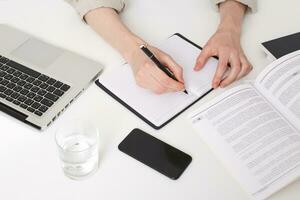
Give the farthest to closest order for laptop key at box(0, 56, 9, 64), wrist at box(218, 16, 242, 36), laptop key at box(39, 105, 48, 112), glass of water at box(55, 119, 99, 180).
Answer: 1. wrist at box(218, 16, 242, 36)
2. laptop key at box(0, 56, 9, 64)
3. laptop key at box(39, 105, 48, 112)
4. glass of water at box(55, 119, 99, 180)

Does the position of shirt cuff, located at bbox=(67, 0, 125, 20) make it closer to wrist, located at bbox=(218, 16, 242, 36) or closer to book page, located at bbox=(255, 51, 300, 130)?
wrist, located at bbox=(218, 16, 242, 36)

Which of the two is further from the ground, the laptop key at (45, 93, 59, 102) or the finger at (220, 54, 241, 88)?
the laptop key at (45, 93, 59, 102)

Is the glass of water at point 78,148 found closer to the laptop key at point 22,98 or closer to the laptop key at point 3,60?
the laptop key at point 22,98

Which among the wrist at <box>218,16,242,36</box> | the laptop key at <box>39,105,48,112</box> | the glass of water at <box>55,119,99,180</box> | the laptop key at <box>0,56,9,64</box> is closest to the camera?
the glass of water at <box>55,119,99,180</box>

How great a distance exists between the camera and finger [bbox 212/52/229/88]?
3.15ft

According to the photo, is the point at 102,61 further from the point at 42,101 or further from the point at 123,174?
the point at 123,174

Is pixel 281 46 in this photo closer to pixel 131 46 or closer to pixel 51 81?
pixel 131 46

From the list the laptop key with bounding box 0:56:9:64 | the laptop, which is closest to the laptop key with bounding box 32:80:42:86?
the laptop

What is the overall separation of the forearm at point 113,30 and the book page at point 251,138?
25 cm

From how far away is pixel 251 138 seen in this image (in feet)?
2.78

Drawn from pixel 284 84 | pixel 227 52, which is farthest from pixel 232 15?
pixel 284 84

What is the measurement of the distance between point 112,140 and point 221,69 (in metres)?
0.32

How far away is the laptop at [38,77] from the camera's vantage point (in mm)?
883

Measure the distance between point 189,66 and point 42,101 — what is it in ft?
1.18
